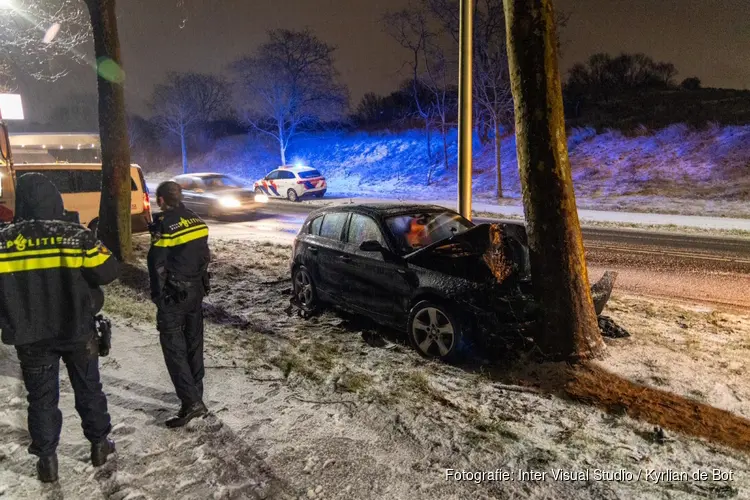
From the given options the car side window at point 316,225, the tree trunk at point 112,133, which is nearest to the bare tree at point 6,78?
the tree trunk at point 112,133

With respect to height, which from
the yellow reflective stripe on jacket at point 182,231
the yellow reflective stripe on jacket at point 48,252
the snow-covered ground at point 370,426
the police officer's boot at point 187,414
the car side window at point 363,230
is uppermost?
the yellow reflective stripe on jacket at point 182,231

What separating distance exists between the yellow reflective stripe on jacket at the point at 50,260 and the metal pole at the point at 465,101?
5.91m

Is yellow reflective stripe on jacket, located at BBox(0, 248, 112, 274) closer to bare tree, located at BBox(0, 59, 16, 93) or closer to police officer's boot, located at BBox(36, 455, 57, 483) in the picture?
police officer's boot, located at BBox(36, 455, 57, 483)

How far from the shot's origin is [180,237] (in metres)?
3.59

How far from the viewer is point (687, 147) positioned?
26906mm

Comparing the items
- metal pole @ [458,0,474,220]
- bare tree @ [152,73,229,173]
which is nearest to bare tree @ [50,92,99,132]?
bare tree @ [152,73,229,173]

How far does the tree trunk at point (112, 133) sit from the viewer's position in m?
8.83

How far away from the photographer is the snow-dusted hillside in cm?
2253

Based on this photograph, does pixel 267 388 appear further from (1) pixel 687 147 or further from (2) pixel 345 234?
(1) pixel 687 147

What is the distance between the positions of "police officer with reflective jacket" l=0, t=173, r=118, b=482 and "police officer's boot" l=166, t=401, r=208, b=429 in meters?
0.54

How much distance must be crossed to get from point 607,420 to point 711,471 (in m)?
0.70

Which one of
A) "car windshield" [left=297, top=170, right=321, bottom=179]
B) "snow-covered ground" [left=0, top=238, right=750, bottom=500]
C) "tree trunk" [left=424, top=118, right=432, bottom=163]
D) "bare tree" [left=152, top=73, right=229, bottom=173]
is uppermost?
"bare tree" [left=152, top=73, right=229, bottom=173]

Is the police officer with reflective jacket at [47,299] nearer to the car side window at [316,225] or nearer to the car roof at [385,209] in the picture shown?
the car roof at [385,209]

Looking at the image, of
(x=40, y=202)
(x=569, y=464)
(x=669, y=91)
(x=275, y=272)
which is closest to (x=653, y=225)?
(x=275, y=272)
